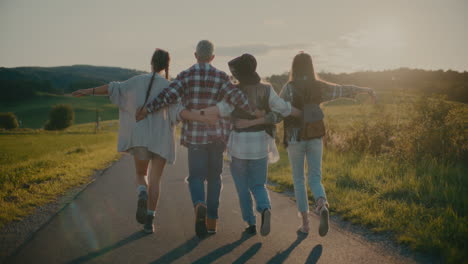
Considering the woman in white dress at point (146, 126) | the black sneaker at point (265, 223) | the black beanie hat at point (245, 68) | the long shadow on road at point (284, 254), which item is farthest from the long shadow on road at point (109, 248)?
the black beanie hat at point (245, 68)

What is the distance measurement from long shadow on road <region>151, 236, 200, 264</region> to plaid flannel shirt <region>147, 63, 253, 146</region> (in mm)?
1162

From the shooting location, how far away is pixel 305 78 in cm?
412

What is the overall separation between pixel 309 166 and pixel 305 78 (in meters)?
1.11

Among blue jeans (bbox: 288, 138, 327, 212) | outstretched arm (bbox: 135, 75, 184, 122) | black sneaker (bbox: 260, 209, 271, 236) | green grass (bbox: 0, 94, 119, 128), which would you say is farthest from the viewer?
green grass (bbox: 0, 94, 119, 128)

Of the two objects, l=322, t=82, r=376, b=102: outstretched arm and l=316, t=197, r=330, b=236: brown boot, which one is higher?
l=322, t=82, r=376, b=102: outstretched arm

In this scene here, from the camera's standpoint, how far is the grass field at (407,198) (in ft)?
12.3

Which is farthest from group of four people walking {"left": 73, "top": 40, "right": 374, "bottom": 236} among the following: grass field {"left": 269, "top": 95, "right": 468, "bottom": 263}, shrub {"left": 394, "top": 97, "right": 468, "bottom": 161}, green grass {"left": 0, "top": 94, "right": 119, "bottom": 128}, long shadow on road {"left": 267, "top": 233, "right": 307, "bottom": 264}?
green grass {"left": 0, "top": 94, "right": 119, "bottom": 128}

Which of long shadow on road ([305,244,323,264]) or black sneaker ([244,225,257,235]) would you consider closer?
long shadow on road ([305,244,323,264])

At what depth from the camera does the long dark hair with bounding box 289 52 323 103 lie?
13.5 feet

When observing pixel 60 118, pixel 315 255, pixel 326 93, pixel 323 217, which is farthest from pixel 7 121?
pixel 315 255

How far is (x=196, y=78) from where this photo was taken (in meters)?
3.98

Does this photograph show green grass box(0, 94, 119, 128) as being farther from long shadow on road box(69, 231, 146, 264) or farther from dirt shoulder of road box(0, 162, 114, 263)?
long shadow on road box(69, 231, 146, 264)

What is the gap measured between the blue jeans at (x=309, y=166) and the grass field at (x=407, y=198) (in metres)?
0.95

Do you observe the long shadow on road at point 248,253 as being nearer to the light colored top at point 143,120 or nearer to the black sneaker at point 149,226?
the black sneaker at point 149,226
